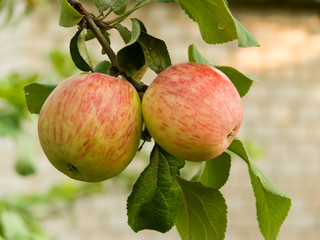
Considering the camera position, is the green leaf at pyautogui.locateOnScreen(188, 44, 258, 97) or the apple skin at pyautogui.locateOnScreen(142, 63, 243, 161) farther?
the green leaf at pyautogui.locateOnScreen(188, 44, 258, 97)

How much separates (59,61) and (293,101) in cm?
321

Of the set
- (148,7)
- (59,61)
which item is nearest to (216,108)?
(59,61)

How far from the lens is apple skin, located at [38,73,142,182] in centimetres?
63

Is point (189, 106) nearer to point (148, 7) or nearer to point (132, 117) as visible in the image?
point (132, 117)

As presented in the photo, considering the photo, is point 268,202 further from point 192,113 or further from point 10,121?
point 10,121

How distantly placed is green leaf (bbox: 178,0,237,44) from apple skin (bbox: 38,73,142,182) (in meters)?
0.11

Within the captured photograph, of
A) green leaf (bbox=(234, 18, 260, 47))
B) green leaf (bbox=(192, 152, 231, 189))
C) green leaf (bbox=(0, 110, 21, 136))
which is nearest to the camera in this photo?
green leaf (bbox=(234, 18, 260, 47))

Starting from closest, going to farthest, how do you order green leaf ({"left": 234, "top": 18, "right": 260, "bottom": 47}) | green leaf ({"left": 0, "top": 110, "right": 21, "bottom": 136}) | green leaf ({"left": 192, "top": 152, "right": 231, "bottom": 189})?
1. green leaf ({"left": 234, "top": 18, "right": 260, "bottom": 47})
2. green leaf ({"left": 192, "top": 152, "right": 231, "bottom": 189})
3. green leaf ({"left": 0, "top": 110, "right": 21, "bottom": 136})

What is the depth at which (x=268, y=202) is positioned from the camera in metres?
0.71

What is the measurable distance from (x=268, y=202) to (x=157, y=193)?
0.13 metres

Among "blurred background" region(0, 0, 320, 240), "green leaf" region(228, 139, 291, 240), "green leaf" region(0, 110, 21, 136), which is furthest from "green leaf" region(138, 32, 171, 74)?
"blurred background" region(0, 0, 320, 240)

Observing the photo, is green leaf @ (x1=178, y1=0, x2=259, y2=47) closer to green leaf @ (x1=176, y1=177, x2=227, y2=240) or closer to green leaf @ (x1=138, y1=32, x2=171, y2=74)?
green leaf @ (x1=138, y1=32, x2=171, y2=74)

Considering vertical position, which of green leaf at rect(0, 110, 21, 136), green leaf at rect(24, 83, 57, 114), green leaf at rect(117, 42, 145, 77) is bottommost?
green leaf at rect(0, 110, 21, 136)

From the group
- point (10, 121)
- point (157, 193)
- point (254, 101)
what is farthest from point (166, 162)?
point (254, 101)
